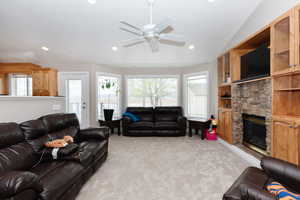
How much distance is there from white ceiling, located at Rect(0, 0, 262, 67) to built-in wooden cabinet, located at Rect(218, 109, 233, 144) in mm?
1903

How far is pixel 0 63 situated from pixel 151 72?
521 centimetres

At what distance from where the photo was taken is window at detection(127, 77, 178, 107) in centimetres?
559

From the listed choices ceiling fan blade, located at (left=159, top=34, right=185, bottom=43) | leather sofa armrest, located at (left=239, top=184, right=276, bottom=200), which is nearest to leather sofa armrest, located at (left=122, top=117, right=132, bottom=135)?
ceiling fan blade, located at (left=159, top=34, right=185, bottom=43)

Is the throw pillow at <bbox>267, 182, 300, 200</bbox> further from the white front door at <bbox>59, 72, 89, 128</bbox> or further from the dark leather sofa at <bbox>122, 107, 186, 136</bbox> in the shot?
the white front door at <bbox>59, 72, 89, 128</bbox>

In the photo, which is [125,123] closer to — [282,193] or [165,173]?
[165,173]

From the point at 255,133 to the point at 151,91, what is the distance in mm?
3646

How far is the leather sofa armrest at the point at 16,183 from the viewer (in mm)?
1054

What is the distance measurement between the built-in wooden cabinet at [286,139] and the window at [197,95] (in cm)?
267

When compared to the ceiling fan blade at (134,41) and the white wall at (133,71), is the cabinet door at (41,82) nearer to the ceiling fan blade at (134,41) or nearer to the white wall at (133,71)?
the white wall at (133,71)

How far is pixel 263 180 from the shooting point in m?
1.40

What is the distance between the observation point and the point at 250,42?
118 inches

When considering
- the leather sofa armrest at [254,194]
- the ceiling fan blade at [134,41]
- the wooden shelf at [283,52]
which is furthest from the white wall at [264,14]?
the leather sofa armrest at [254,194]

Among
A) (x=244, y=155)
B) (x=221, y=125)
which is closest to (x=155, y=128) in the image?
(x=221, y=125)

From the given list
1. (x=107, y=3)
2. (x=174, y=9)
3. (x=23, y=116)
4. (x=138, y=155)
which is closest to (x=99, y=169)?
(x=138, y=155)
